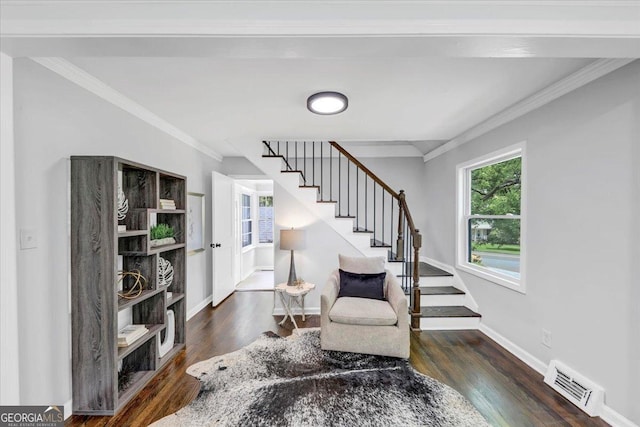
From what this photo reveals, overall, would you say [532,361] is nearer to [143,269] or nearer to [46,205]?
[143,269]

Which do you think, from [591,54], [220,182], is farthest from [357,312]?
[220,182]

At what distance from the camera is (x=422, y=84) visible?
2.19 m

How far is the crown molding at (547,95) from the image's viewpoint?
1.92 metres

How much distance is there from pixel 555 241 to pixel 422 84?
1.75m

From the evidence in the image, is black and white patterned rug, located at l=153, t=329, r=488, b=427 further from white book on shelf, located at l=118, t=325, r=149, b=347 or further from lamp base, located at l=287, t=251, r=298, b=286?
lamp base, located at l=287, t=251, r=298, b=286

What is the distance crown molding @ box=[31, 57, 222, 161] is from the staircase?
1164mm

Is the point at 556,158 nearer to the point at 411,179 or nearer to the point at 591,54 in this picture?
the point at 591,54

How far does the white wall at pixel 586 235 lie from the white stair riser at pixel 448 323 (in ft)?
1.49

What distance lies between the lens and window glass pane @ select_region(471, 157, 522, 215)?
9.78 ft

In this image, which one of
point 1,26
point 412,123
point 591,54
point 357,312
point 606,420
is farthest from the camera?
point 412,123

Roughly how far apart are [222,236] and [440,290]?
3346 mm

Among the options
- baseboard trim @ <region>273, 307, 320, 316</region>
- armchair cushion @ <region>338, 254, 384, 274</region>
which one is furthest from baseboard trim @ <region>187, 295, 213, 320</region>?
armchair cushion @ <region>338, 254, 384, 274</region>

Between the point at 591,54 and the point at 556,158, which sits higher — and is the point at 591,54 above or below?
above

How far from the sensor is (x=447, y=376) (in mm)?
2432
